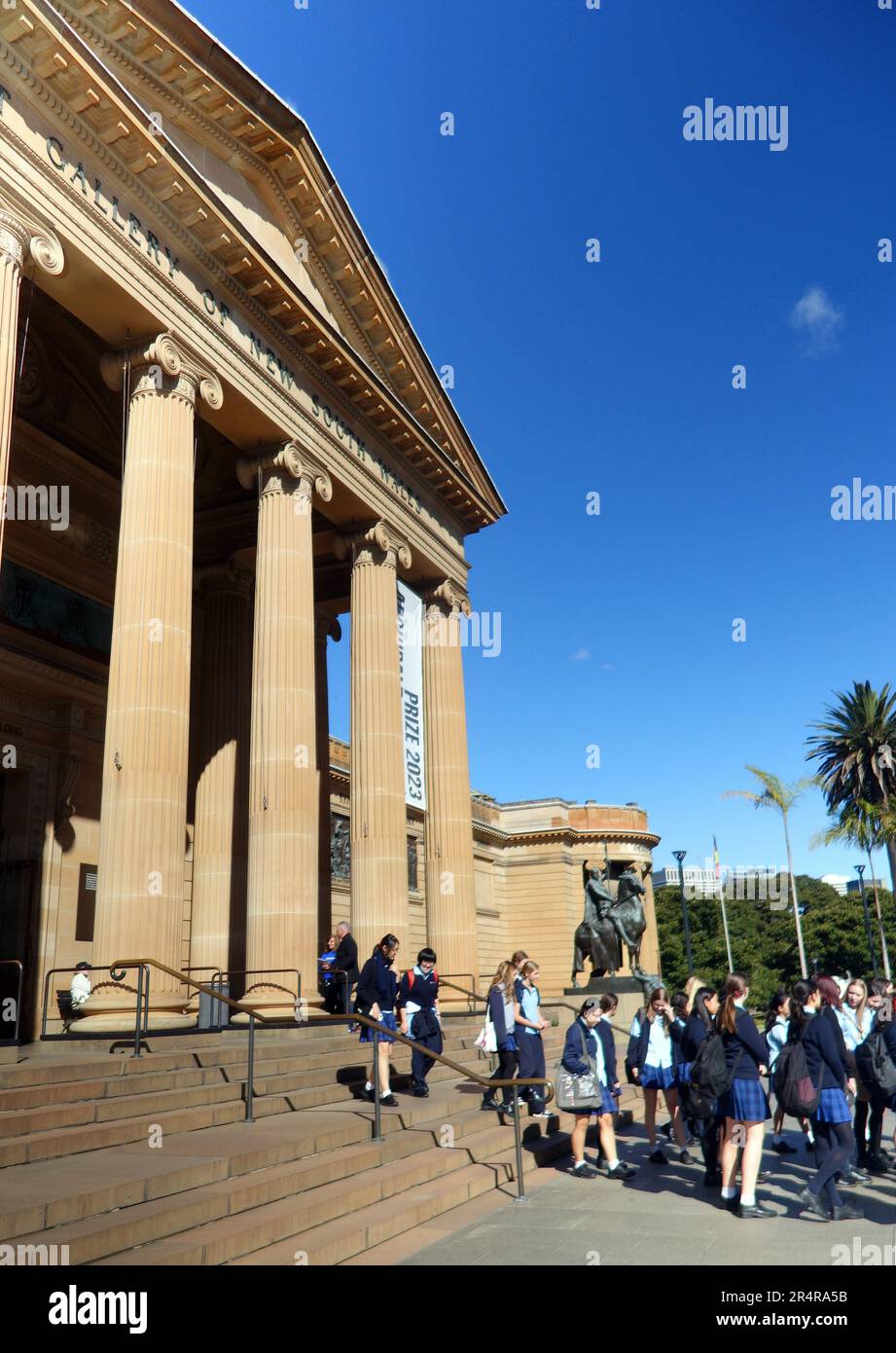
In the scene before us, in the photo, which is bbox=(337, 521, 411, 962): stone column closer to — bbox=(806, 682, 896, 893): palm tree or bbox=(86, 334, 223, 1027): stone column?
bbox=(86, 334, 223, 1027): stone column

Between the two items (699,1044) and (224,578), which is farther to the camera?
(224,578)

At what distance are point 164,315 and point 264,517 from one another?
380 cm

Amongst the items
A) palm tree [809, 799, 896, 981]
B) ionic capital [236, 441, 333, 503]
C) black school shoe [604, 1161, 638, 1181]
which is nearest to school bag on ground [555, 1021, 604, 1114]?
black school shoe [604, 1161, 638, 1181]

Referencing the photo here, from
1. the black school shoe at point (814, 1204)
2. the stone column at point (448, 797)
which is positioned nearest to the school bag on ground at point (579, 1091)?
the black school shoe at point (814, 1204)

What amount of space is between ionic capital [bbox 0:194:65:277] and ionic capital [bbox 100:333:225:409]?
75.1 inches

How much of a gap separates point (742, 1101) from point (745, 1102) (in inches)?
0.9

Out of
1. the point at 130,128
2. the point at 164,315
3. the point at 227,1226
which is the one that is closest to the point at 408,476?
the point at 164,315

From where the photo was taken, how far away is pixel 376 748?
62.1 ft

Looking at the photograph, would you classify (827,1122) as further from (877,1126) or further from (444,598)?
(444,598)

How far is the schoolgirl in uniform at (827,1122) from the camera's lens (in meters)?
7.57

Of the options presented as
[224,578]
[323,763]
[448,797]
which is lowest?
[448,797]

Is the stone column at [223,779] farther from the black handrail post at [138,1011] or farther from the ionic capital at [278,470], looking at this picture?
the black handrail post at [138,1011]

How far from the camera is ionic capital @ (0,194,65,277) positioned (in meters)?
11.3

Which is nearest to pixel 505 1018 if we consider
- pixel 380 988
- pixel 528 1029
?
pixel 528 1029
